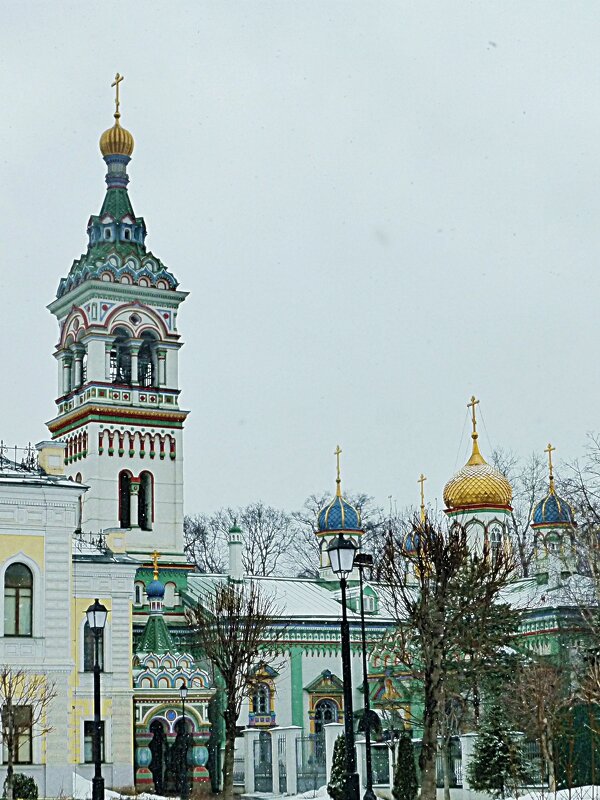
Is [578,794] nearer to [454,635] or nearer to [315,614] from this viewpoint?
[454,635]

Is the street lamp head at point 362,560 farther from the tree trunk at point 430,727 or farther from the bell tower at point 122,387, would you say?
the bell tower at point 122,387

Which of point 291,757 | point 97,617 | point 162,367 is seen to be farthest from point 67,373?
point 97,617

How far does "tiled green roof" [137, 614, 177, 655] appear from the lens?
42000 mm

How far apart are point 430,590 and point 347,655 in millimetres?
10704

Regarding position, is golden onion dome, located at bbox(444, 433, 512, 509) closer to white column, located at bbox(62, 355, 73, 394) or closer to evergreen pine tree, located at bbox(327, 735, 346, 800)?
white column, located at bbox(62, 355, 73, 394)

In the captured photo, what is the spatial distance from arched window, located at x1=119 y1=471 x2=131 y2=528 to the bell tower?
1.3 inches

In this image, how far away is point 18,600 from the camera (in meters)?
33.5

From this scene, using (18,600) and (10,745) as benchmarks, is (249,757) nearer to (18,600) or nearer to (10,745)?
(18,600)

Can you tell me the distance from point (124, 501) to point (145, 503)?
30.6 inches

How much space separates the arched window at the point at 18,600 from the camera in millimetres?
33312

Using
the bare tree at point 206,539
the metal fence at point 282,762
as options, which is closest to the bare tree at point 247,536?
the bare tree at point 206,539

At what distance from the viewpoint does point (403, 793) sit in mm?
32531

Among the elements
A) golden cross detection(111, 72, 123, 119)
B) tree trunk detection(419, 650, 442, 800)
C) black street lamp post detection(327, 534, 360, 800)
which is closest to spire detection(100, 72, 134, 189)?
golden cross detection(111, 72, 123, 119)

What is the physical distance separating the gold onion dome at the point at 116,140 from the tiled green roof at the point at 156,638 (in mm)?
17886
